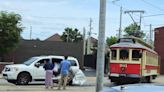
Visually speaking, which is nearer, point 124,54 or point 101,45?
point 101,45

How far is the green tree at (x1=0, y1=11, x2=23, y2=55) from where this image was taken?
5503 cm

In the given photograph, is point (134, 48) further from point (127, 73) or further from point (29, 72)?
point (29, 72)

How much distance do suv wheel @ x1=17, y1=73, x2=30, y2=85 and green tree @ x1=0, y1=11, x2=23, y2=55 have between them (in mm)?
27644

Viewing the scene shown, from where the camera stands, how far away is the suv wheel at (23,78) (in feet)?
90.5

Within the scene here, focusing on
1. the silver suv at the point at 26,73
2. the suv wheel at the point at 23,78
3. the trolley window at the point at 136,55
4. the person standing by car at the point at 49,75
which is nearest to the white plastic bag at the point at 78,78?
the silver suv at the point at 26,73

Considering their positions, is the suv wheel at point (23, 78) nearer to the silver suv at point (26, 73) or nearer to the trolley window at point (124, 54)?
the silver suv at point (26, 73)

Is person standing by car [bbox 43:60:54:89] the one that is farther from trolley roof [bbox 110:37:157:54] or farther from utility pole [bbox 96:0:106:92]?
trolley roof [bbox 110:37:157:54]

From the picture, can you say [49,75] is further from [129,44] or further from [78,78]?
[129,44]

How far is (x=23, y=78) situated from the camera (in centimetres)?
2761

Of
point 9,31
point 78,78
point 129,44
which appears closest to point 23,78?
point 78,78

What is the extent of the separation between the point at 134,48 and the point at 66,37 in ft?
318

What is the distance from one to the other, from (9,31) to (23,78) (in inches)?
1112

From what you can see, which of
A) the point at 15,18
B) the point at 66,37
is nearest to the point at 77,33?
the point at 66,37

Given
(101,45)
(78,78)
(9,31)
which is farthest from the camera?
(9,31)
